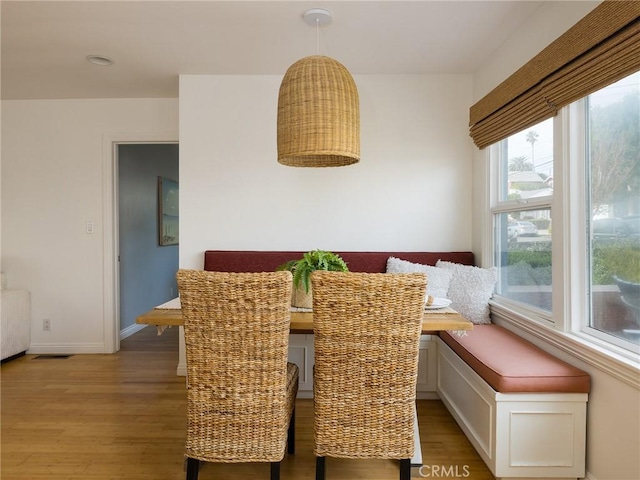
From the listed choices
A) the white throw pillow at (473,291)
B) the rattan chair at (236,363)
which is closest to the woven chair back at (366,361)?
the rattan chair at (236,363)

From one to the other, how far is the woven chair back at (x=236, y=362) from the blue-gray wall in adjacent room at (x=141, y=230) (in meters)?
2.91

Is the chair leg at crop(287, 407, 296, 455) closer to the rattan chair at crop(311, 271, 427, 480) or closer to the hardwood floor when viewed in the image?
the hardwood floor

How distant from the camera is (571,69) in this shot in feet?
5.84

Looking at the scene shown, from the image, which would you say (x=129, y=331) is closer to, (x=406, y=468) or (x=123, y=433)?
(x=123, y=433)

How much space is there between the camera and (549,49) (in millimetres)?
1949

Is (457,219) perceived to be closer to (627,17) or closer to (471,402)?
(471,402)

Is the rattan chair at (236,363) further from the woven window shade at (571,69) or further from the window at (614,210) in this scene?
the woven window shade at (571,69)

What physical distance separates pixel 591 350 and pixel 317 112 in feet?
5.17

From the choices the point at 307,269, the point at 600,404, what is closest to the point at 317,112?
the point at 307,269

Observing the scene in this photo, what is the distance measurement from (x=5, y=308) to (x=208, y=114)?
2.46 meters

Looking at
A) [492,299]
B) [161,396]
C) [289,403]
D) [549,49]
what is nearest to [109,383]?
[161,396]

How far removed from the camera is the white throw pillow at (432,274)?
2.69 metres

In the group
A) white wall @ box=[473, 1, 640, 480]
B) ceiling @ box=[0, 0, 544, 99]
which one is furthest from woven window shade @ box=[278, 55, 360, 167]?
white wall @ box=[473, 1, 640, 480]

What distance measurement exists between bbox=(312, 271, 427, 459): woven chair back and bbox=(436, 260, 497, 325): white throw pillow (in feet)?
4.08
